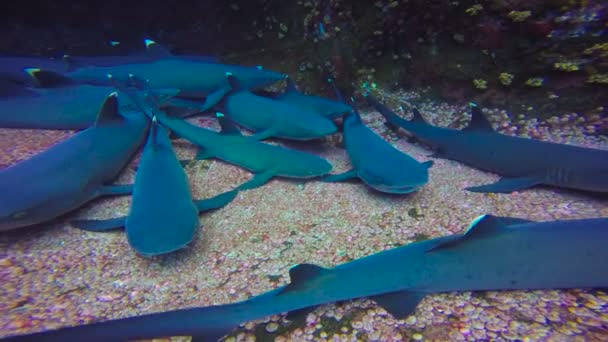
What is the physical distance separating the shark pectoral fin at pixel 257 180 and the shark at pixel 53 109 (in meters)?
1.97

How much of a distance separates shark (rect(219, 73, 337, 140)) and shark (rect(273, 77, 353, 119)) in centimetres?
14

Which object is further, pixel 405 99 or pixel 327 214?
pixel 405 99

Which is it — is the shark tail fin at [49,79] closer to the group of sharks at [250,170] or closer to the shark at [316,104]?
the group of sharks at [250,170]

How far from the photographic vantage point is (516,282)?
1.84m

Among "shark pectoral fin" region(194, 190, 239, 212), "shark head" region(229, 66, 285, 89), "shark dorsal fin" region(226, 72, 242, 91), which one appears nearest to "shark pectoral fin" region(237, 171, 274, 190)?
"shark pectoral fin" region(194, 190, 239, 212)

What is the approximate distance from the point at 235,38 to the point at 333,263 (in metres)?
5.05

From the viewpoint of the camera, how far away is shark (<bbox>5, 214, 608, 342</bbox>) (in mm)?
1771

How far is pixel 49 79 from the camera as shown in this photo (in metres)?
3.99

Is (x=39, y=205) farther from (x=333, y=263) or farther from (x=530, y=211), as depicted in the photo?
(x=530, y=211)

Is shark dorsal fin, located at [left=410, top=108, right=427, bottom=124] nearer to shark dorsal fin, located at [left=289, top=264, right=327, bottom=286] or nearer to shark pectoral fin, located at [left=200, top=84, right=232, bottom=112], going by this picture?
shark pectoral fin, located at [left=200, top=84, right=232, bottom=112]

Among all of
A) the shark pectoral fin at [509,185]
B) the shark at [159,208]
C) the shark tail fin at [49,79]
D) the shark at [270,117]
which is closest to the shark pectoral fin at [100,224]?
the shark at [159,208]

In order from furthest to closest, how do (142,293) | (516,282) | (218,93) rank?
(218,93)
(142,293)
(516,282)

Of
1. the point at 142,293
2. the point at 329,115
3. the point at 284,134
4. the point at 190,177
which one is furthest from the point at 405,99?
the point at 142,293

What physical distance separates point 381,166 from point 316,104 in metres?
1.65
